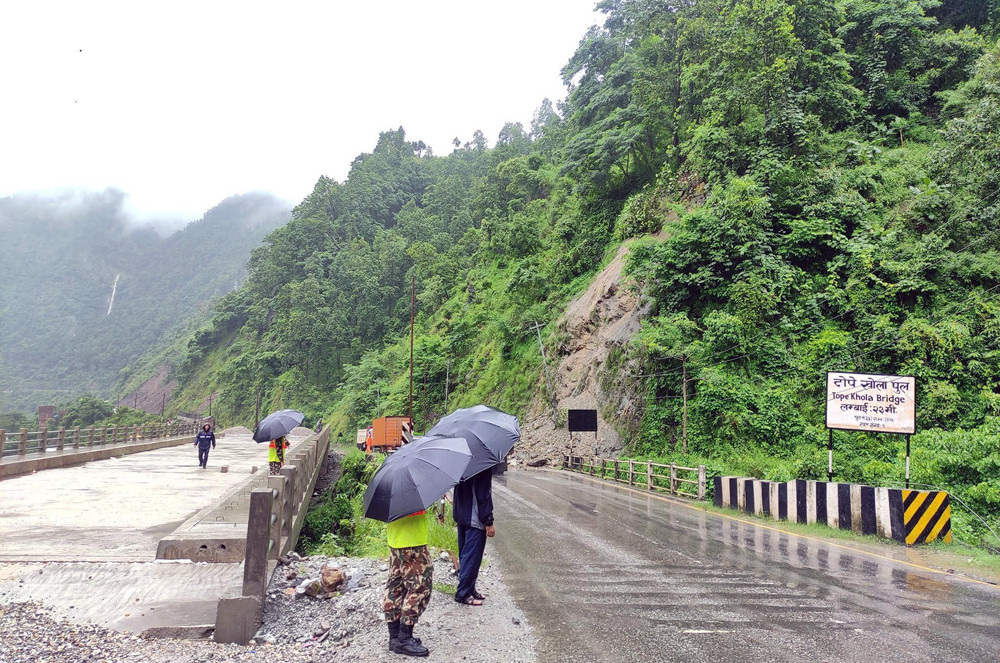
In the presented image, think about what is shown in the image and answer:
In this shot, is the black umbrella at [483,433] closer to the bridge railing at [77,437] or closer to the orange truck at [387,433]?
the bridge railing at [77,437]

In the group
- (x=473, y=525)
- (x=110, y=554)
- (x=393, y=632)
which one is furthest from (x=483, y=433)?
(x=110, y=554)

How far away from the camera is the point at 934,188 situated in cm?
2361

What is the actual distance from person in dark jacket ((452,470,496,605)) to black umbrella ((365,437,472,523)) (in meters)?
1.18

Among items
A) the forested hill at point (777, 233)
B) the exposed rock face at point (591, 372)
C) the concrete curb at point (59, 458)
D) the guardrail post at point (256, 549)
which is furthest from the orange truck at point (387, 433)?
the guardrail post at point (256, 549)

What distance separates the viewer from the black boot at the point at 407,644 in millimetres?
4906

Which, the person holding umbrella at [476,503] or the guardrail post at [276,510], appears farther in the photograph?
the guardrail post at [276,510]

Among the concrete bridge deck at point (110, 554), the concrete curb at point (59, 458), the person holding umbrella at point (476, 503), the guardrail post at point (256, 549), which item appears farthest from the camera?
the concrete curb at point (59, 458)

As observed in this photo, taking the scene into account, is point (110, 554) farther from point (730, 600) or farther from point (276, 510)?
point (730, 600)

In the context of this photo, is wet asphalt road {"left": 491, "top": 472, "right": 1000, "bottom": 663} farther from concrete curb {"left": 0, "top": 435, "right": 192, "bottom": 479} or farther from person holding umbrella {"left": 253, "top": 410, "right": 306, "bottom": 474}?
concrete curb {"left": 0, "top": 435, "right": 192, "bottom": 479}

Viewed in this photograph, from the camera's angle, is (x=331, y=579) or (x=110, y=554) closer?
(x=331, y=579)

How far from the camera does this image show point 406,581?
5074 millimetres

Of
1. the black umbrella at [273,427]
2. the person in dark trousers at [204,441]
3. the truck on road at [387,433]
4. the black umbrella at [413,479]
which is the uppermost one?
the black umbrella at [413,479]

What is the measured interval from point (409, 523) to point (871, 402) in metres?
12.0

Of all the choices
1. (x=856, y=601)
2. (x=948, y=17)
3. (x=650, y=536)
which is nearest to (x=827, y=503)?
(x=650, y=536)
